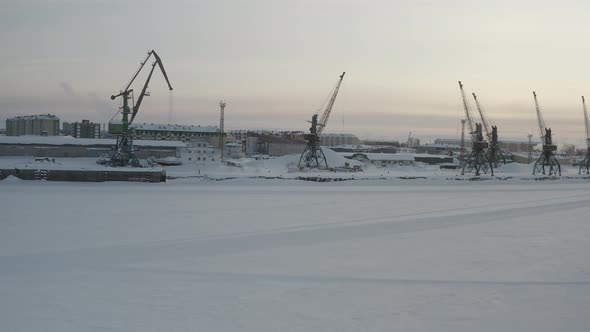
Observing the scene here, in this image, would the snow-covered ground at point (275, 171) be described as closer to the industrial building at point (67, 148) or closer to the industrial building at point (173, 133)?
the industrial building at point (67, 148)

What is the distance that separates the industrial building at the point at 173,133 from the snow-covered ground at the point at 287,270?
78651 millimetres

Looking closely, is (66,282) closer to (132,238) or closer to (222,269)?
(222,269)

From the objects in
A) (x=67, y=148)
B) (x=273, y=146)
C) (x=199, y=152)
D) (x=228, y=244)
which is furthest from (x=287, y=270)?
(x=273, y=146)

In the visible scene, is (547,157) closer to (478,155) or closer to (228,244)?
(478,155)

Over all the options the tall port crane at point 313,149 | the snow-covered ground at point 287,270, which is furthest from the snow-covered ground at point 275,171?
the snow-covered ground at point 287,270

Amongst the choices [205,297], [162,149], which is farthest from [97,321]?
[162,149]

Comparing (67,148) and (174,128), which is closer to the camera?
(67,148)

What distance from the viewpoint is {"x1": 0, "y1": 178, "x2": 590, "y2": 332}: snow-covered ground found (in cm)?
798

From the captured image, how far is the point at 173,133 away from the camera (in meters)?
102

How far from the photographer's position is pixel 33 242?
Result: 1336 centimetres

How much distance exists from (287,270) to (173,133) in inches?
3693

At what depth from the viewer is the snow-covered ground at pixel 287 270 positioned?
7.98 meters

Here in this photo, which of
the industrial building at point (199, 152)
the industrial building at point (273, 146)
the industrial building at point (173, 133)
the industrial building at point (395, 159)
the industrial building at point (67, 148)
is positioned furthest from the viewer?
the industrial building at point (273, 146)

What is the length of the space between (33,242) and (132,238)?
2348mm
